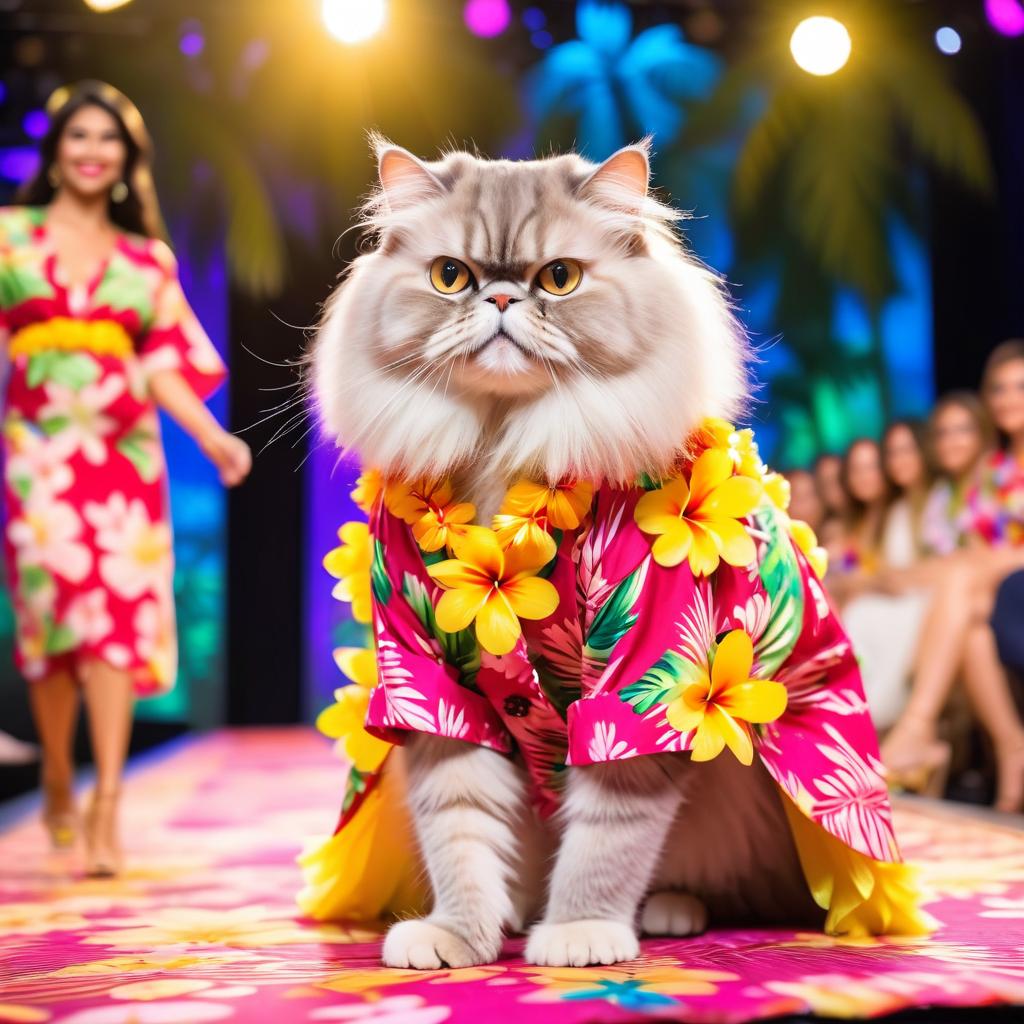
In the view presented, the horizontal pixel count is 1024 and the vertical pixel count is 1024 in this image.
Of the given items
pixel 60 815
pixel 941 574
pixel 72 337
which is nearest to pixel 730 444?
pixel 72 337

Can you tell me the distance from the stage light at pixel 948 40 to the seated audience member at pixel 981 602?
1.97m

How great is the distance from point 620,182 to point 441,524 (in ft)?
1.47

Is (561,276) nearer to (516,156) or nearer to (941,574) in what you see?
(941,574)

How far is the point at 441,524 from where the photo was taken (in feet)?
4.46

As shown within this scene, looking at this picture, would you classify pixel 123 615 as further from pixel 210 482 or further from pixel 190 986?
pixel 210 482

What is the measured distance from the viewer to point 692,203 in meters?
5.33

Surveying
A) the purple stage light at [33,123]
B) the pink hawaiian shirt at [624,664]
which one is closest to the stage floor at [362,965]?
the pink hawaiian shirt at [624,664]

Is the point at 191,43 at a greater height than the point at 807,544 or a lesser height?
greater

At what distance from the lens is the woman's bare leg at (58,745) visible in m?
2.54

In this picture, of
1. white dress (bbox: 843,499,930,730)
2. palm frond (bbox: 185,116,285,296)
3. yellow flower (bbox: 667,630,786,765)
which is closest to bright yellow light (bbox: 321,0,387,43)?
palm frond (bbox: 185,116,285,296)

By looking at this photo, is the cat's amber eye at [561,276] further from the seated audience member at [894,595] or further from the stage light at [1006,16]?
the stage light at [1006,16]

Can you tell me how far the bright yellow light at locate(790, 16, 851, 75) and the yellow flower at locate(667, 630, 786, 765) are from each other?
376 centimetres

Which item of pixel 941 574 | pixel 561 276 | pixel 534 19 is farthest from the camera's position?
pixel 534 19

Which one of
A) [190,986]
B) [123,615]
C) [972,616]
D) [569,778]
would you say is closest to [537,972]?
[569,778]
